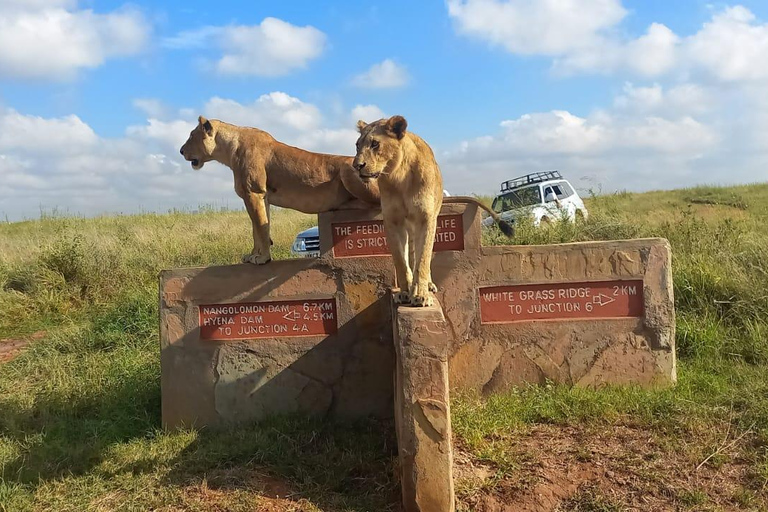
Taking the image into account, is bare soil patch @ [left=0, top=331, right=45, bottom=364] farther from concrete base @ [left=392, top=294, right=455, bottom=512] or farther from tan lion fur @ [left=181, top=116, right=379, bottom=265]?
concrete base @ [left=392, top=294, right=455, bottom=512]

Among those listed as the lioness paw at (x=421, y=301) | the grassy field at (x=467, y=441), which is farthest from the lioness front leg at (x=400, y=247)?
the grassy field at (x=467, y=441)

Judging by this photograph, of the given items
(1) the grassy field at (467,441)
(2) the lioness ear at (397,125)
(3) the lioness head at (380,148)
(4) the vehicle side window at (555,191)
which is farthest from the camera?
(4) the vehicle side window at (555,191)

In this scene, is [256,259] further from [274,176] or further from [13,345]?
[13,345]

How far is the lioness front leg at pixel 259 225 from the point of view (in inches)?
205

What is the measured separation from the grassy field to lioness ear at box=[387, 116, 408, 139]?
2.26m

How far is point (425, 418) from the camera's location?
3580mm

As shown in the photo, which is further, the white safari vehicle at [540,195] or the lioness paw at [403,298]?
the white safari vehicle at [540,195]

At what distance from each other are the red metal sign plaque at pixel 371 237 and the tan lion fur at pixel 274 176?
0.61 feet

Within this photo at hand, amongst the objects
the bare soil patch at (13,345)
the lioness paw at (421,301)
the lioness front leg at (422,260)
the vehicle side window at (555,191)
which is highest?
the vehicle side window at (555,191)

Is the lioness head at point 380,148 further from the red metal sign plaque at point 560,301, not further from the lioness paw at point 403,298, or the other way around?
the red metal sign plaque at point 560,301

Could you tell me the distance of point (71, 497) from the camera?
13.7 feet

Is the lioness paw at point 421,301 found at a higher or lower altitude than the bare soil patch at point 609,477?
higher

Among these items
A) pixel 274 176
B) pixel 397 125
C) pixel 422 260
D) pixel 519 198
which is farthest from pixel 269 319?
pixel 519 198

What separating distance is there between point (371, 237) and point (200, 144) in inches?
69.6
